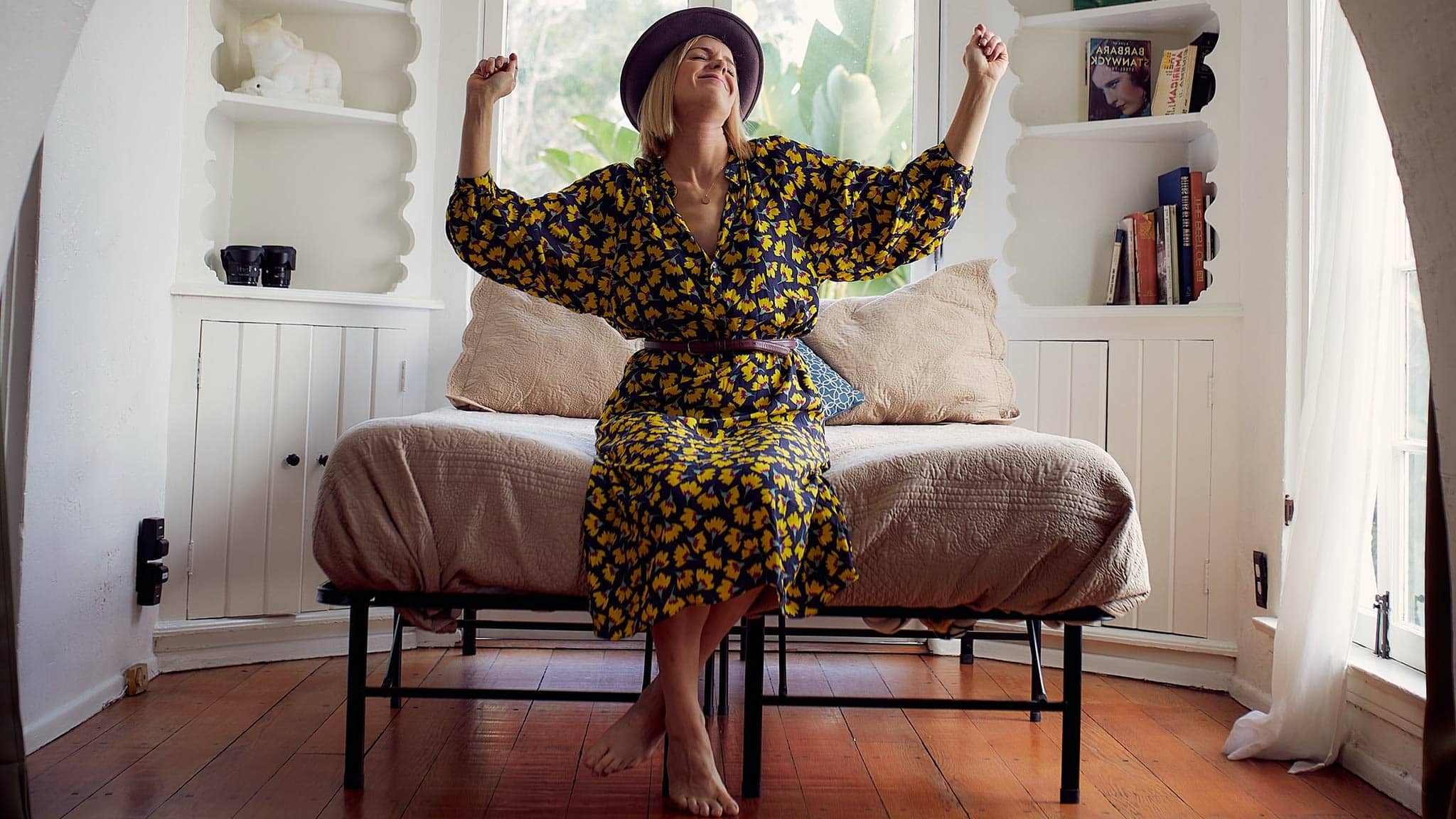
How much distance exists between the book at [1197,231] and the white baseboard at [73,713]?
2.90m

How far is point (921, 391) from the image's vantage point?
2.73m

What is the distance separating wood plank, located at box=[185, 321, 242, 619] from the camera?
2.73 m

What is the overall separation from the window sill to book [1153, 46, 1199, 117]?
154 cm

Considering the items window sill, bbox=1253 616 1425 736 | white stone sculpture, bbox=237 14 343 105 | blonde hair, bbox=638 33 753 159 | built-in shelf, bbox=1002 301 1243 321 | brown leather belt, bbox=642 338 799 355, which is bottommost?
window sill, bbox=1253 616 1425 736

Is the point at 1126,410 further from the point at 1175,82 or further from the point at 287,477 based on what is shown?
the point at 287,477

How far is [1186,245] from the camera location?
2895 mm

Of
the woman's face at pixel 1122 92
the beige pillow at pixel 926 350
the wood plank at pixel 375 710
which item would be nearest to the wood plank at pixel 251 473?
the wood plank at pixel 375 710

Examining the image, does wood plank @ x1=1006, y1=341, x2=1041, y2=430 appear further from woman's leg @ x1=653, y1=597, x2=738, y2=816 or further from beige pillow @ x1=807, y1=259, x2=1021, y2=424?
woman's leg @ x1=653, y1=597, x2=738, y2=816

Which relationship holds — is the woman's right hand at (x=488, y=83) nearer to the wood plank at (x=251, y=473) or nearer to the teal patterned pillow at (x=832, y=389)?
the teal patterned pillow at (x=832, y=389)

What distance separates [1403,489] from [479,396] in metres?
2.10

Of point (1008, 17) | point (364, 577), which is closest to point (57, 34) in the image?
point (364, 577)

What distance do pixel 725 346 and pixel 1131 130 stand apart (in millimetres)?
1667

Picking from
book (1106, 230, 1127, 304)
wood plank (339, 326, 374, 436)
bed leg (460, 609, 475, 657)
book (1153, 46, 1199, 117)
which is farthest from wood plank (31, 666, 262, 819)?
book (1153, 46, 1199, 117)

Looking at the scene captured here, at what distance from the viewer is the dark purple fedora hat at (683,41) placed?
2229 mm
